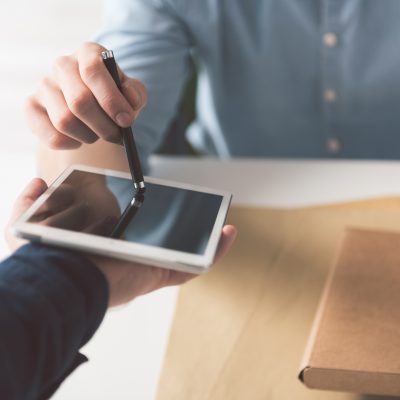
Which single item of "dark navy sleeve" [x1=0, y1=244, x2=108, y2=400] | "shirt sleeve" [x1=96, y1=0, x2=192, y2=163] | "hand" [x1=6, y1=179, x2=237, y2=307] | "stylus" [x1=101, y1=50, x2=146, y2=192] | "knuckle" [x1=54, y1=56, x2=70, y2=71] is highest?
"shirt sleeve" [x1=96, y1=0, x2=192, y2=163]

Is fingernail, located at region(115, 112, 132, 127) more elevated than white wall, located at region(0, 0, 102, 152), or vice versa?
white wall, located at region(0, 0, 102, 152)

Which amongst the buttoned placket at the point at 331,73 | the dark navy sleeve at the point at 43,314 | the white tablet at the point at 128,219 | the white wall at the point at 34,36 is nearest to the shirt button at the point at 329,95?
the buttoned placket at the point at 331,73

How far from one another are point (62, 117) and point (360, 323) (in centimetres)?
28

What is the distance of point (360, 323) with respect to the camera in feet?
1.51

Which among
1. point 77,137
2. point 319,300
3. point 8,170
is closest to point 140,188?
point 77,137

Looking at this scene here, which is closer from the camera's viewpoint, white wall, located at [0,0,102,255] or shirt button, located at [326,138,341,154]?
shirt button, located at [326,138,341,154]

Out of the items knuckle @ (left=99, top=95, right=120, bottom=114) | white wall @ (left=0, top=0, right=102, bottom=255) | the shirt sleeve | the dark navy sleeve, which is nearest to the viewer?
the dark navy sleeve

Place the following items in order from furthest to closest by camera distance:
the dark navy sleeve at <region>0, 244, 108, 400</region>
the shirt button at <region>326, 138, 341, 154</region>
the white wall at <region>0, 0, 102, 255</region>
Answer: the white wall at <region>0, 0, 102, 255</region>, the shirt button at <region>326, 138, 341, 154</region>, the dark navy sleeve at <region>0, 244, 108, 400</region>

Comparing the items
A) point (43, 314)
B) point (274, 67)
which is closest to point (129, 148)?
point (43, 314)

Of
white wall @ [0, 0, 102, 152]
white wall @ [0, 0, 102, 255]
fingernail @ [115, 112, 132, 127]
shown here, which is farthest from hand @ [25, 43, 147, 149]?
white wall @ [0, 0, 102, 152]

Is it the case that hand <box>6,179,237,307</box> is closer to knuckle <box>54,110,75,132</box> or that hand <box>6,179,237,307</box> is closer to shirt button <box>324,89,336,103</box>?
knuckle <box>54,110,75,132</box>

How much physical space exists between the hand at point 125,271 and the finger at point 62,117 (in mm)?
75

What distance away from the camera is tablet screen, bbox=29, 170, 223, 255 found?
385mm

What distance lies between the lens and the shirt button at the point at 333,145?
873 millimetres
